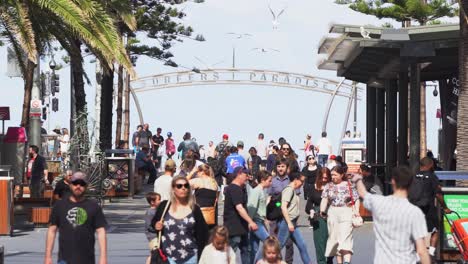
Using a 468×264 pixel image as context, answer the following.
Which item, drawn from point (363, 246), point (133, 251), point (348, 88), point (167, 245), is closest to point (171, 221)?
point (167, 245)

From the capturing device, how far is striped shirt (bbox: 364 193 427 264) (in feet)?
37.8

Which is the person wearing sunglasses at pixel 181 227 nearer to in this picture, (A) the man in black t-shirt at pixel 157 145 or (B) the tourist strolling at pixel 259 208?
(B) the tourist strolling at pixel 259 208

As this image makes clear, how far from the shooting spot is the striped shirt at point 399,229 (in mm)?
11508

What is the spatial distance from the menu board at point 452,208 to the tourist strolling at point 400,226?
8.17m

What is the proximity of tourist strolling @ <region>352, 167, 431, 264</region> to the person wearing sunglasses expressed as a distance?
203 cm

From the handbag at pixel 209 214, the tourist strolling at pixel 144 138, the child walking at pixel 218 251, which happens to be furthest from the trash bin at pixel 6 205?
the tourist strolling at pixel 144 138

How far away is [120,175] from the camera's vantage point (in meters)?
36.9

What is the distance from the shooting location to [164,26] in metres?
54.4

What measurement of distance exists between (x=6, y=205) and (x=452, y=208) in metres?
9.11

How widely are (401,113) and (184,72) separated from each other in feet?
Result: 183

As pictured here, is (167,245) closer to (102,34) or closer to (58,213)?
(58,213)

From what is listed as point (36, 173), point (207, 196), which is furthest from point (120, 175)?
point (207, 196)

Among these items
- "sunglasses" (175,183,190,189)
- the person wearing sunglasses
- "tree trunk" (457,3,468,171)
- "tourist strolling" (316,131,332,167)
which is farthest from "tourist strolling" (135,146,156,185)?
"sunglasses" (175,183,190,189)

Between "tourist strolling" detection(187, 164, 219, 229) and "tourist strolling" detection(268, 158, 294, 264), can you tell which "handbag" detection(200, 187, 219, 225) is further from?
"tourist strolling" detection(268, 158, 294, 264)
